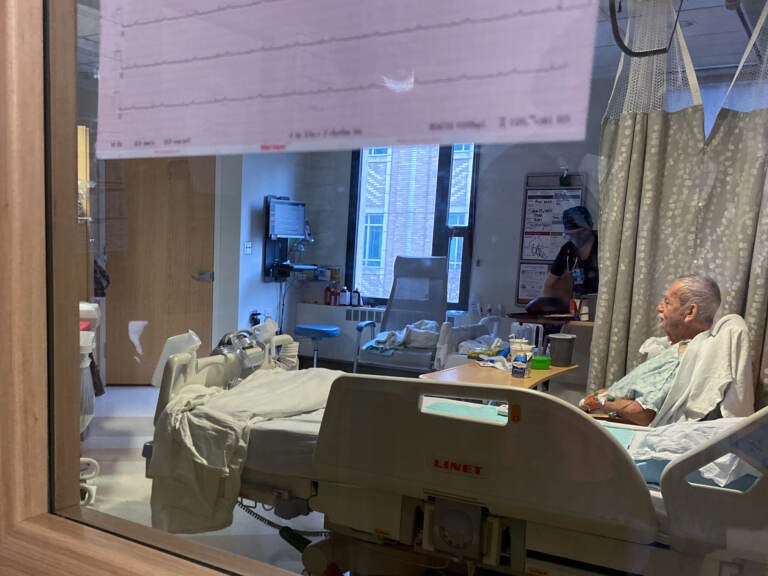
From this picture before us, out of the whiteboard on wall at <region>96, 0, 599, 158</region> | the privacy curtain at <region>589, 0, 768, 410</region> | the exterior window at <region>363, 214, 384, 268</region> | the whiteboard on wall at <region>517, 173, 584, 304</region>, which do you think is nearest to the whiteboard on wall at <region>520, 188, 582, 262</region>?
the whiteboard on wall at <region>517, 173, 584, 304</region>

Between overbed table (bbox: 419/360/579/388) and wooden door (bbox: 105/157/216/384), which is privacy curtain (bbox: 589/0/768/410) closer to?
overbed table (bbox: 419/360/579/388)

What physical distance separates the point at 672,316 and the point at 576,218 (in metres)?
0.42

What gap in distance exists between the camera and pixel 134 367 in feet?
5.59

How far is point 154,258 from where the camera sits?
6.48 ft

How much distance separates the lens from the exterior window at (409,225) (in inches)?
42.3

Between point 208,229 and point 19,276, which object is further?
point 208,229

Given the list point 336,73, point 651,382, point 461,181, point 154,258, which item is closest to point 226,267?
point 154,258

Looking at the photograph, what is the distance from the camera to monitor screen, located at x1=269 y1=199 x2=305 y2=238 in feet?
5.48

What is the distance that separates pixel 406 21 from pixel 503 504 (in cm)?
68

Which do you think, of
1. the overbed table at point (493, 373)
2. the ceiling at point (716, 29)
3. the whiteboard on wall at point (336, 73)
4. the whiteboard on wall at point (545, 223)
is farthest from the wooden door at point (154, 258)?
the ceiling at point (716, 29)

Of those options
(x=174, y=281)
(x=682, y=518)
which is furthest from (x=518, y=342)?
(x=174, y=281)

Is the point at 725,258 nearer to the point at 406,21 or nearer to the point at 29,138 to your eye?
the point at 406,21

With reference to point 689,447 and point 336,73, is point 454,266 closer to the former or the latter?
point 689,447

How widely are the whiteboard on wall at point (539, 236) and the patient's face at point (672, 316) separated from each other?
0.33 metres
